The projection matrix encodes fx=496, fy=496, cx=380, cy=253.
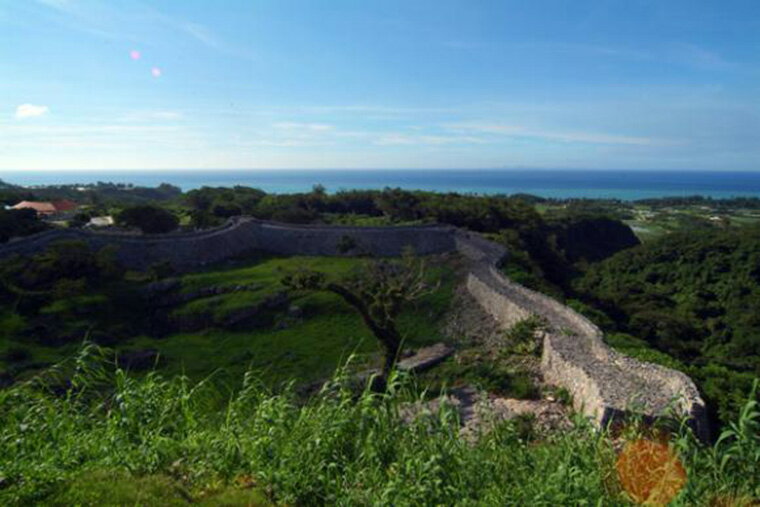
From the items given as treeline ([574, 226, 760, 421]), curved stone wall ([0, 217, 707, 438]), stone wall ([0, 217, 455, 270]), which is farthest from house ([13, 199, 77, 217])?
treeline ([574, 226, 760, 421])

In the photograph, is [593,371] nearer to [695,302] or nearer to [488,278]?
[488,278]

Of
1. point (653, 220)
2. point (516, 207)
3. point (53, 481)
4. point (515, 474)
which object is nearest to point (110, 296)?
point (53, 481)

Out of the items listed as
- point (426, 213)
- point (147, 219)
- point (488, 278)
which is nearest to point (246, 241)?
point (147, 219)

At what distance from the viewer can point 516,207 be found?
45.3 meters

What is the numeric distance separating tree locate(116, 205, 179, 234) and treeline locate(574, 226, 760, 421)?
32801 millimetres

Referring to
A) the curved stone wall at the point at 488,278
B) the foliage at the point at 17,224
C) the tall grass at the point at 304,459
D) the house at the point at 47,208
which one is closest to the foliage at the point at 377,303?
the curved stone wall at the point at 488,278

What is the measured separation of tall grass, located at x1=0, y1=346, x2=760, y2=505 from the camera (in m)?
5.19

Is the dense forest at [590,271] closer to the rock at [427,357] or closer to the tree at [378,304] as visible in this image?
the rock at [427,357]

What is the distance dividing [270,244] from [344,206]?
18.2 m

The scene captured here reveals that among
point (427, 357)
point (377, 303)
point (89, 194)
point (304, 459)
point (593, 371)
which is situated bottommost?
point (427, 357)

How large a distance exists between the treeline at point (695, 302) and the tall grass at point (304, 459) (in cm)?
942

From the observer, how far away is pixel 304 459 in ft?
19.3

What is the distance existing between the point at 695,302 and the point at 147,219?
4522 cm

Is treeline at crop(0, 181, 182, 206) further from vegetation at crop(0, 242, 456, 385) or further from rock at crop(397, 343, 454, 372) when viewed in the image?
rock at crop(397, 343, 454, 372)
